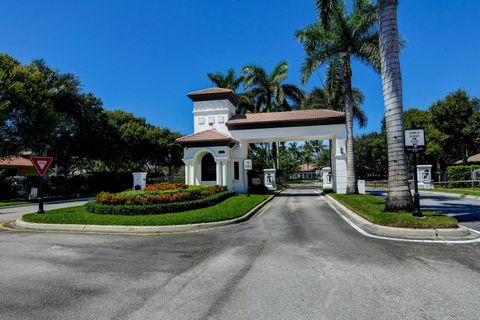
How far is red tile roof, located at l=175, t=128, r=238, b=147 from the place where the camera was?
917 inches

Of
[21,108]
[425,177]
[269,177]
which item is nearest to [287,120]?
[269,177]

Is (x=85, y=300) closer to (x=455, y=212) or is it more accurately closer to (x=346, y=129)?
(x=455, y=212)

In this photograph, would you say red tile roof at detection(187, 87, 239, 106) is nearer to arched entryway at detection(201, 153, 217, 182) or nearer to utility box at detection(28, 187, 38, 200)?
arched entryway at detection(201, 153, 217, 182)

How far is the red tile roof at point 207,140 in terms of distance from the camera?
23.3m

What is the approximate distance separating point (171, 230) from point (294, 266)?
5.27 meters

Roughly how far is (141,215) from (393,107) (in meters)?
10.6

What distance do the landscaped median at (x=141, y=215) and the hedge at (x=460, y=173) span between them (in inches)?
1049

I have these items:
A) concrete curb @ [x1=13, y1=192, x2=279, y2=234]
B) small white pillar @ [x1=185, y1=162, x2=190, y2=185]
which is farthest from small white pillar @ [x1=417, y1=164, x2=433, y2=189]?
concrete curb @ [x1=13, y1=192, x2=279, y2=234]

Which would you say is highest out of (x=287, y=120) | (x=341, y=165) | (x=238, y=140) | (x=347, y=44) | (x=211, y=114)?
(x=347, y=44)

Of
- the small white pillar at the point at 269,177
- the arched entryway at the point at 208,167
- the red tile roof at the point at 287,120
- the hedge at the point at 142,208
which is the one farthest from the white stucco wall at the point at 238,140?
→ the hedge at the point at 142,208

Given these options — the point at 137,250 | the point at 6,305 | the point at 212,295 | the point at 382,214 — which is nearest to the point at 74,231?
the point at 137,250

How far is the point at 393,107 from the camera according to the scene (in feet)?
35.4

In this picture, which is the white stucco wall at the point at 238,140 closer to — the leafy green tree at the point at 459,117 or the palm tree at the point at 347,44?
the palm tree at the point at 347,44

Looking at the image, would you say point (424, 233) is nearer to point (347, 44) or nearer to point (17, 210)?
point (347, 44)
